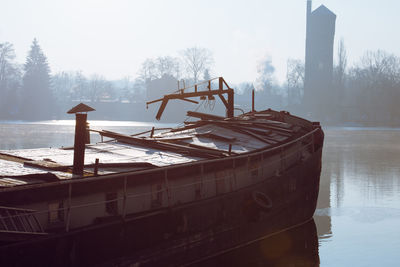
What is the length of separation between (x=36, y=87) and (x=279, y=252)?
293ft

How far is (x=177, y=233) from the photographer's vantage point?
1240 centimetres

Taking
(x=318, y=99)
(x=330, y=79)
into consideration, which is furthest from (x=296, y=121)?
(x=330, y=79)

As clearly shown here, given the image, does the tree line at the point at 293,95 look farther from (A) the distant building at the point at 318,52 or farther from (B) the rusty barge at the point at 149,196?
(B) the rusty barge at the point at 149,196

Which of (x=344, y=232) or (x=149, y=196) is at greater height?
(x=149, y=196)

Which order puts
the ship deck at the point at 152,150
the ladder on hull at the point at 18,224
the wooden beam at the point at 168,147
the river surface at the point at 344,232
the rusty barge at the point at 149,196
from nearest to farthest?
the ladder on hull at the point at 18,224, the rusty barge at the point at 149,196, the ship deck at the point at 152,150, the wooden beam at the point at 168,147, the river surface at the point at 344,232

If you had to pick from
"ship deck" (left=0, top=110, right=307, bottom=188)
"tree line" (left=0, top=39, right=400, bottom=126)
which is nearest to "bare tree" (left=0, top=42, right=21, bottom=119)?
"tree line" (left=0, top=39, right=400, bottom=126)

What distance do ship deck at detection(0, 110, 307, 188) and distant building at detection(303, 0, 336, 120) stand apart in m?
83.2

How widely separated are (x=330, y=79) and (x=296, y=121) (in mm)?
84411

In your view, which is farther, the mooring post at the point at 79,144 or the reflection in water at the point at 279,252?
the reflection in water at the point at 279,252

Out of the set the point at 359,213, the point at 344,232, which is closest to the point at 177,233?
the point at 344,232

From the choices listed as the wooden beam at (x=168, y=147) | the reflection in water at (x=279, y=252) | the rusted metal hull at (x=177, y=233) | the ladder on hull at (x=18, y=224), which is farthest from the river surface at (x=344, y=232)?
the ladder on hull at (x=18, y=224)

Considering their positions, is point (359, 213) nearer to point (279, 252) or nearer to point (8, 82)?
point (279, 252)

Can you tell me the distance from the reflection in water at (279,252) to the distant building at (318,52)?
84.4m

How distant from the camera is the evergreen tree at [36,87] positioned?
96000mm
